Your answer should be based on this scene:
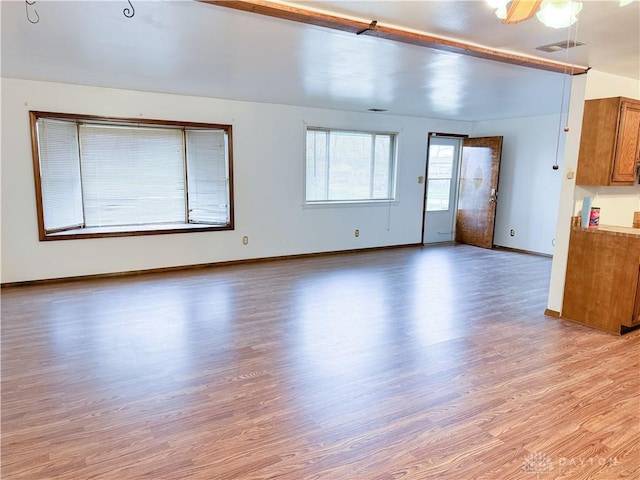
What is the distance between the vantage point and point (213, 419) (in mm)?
2305

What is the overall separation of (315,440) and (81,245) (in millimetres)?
4209

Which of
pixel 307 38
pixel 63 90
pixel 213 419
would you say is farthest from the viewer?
pixel 63 90

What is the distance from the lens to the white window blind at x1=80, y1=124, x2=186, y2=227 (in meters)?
5.11

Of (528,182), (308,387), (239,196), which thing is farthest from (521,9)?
(528,182)

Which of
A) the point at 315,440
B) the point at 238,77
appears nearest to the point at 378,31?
the point at 238,77

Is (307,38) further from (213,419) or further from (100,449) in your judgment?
(100,449)

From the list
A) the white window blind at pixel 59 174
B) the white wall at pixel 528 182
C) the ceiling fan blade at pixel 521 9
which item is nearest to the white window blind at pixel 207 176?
the white window blind at pixel 59 174

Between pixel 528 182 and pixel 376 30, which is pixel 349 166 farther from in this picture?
pixel 376 30

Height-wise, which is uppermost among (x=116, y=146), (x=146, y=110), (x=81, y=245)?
(x=146, y=110)

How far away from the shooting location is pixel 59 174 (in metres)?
4.88

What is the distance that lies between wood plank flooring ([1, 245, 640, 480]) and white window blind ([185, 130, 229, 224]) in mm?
1605

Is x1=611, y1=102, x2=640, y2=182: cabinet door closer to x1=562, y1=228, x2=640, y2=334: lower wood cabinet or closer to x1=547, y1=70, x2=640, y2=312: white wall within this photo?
x1=547, y1=70, x2=640, y2=312: white wall

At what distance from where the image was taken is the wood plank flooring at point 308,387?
1.99 m

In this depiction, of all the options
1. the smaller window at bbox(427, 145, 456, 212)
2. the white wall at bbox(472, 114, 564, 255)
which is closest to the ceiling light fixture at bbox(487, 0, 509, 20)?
the white wall at bbox(472, 114, 564, 255)
